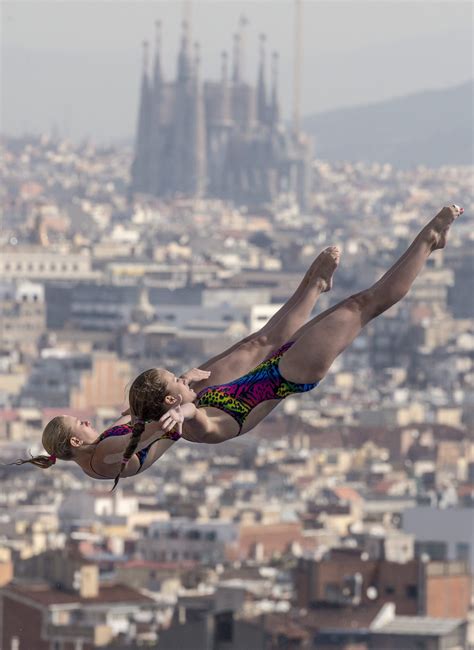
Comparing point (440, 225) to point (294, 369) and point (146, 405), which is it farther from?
point (146, 405)

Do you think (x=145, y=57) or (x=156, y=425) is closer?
(x=156, y=425)

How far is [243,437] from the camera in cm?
4897

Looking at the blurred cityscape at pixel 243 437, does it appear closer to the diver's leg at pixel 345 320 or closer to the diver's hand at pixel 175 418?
the diver's leg at pixel 345 320

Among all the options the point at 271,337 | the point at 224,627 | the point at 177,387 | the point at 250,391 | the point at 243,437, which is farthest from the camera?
the point at 243,437

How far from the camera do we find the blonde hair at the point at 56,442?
5.29m

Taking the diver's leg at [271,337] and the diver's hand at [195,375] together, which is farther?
the diver's leg at [271,337]

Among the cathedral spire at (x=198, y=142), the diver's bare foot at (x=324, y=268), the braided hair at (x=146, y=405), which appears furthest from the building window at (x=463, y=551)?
the cathedral spire at (x=198, y=142)

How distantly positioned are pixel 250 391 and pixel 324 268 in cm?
29

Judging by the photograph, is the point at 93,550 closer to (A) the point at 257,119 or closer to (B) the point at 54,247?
(B) the point at 54,247

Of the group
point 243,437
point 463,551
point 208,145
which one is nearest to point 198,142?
point 208,145

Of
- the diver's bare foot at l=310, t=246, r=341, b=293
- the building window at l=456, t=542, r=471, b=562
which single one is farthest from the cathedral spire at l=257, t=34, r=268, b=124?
the diver's bare foot at l=310, t=246, r=341, b=293

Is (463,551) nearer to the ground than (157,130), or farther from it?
nearer to the ground

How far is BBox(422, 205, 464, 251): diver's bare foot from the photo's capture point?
5312 mm

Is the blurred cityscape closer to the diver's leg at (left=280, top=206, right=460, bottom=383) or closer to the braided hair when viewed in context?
the diver's leg at (left=280, top=206, right=460, bottom=383)
